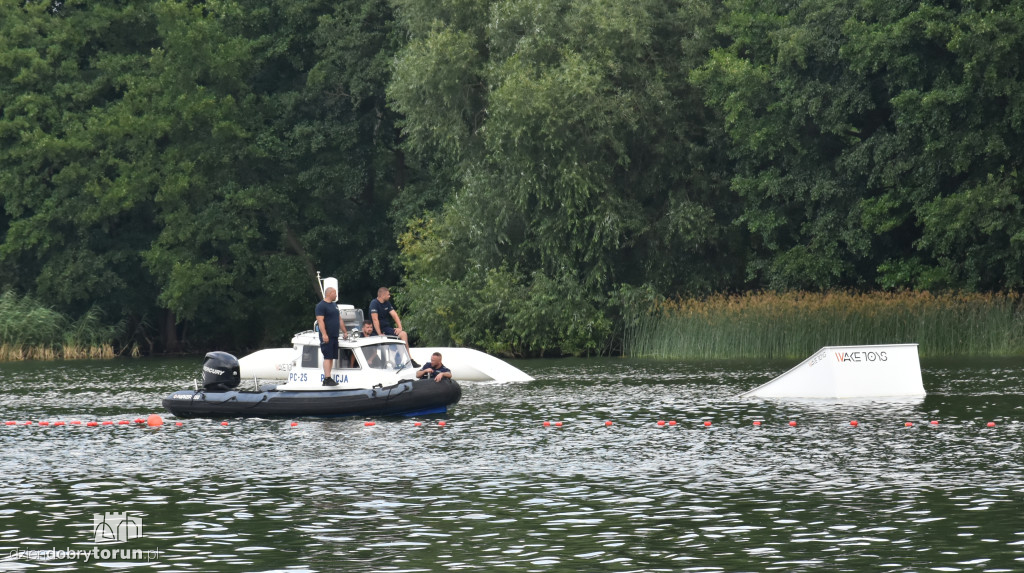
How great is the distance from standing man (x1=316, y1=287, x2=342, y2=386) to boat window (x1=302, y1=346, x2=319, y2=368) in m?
0.65

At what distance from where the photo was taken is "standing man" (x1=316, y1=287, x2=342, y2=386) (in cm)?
2755

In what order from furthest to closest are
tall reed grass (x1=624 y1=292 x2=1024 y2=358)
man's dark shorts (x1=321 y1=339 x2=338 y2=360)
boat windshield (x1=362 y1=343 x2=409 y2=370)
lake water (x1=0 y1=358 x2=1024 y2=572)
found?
tall reed grass (x1=624 y1=292 x2=1024 y2=358) < boat windshield (x1=362 y1=343 x2=409 y2=370) < man's dark shorts (x1=321 y1=339 x2=338 y2=360) < lake water (x1=0 y1=358 x2=1024 y2=572)

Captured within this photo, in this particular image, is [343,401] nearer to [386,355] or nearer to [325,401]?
[325,401]

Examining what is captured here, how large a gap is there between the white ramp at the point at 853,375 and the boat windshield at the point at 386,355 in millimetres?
7022

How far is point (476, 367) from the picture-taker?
38.2 m

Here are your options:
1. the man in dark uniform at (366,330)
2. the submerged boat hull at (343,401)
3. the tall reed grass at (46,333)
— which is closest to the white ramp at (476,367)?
the man in dark uniform at (366,330)

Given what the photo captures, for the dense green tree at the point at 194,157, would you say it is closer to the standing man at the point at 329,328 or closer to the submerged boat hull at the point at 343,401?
the standing man at the point at 329,328

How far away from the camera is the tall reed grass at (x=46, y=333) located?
5909cm

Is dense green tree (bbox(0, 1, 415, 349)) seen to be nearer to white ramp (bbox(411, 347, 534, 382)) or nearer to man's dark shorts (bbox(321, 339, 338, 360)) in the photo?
white ramp (bbox(411, 347, 534, 382))

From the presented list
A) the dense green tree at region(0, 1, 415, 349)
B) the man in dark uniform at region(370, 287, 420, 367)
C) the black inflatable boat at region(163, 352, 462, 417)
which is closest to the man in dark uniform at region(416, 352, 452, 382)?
the black inflatable boat at region(163, 352, 462, 417)

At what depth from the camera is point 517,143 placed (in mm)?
50344

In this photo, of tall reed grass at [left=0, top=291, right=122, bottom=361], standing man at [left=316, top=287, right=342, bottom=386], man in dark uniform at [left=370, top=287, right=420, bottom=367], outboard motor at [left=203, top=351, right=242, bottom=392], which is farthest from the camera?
tall reed grass at [left=0, top=291, right=122, bottom=361]

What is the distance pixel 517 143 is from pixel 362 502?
35.1 m

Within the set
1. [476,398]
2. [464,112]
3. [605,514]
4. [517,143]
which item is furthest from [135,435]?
[464,112]
